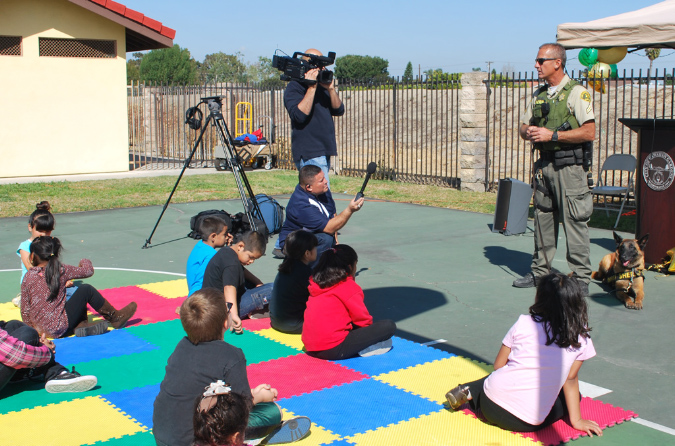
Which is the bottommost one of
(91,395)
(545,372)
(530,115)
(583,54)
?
(91,395)

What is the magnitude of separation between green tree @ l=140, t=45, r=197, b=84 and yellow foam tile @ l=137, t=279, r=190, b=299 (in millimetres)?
47464

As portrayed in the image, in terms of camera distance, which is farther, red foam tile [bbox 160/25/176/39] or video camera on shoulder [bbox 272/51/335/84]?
red foam tile [bbox 160/25/176/39]

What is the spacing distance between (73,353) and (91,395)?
2.92ft

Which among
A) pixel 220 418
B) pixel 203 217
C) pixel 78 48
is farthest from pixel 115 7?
pixel 220 418

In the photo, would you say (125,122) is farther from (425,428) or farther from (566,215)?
(425,428)

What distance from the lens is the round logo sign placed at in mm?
7461

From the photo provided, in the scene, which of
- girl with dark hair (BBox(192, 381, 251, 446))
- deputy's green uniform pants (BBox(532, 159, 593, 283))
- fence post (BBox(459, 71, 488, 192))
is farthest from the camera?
fence post (BBox(459, 71, 488, 192))

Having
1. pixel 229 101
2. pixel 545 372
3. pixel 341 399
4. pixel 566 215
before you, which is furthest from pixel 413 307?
pixel 229 101

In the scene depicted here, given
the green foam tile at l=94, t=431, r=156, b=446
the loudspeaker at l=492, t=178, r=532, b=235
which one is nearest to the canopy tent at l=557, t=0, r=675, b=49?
the loudspeaker at l=492, t=178, r=532, b=235

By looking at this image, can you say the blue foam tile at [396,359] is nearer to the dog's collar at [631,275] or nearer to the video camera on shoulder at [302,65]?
the dog's collar at [631,275]

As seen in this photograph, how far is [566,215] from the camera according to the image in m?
6.61

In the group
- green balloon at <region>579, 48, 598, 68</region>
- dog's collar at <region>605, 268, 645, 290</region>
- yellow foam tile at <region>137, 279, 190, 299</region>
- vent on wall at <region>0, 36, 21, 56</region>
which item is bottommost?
yellow foam tile at <region>137, 279, 190, 299</region>

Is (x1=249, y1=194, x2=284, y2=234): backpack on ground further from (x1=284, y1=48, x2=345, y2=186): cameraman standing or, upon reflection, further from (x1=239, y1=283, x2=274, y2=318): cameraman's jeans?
(x1=239, y1=283, x2=274, y2=318): cameraman's jeans

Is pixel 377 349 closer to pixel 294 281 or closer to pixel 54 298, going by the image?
pixel 294 281
